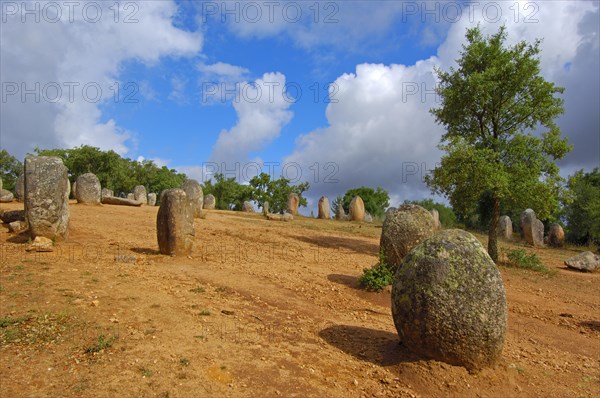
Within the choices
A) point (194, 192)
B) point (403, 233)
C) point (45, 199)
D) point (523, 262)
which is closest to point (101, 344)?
point (45, 199)

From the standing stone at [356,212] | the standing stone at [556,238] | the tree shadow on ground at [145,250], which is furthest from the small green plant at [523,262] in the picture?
the standing stone at [356,212]

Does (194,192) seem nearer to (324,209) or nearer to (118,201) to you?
(118,201)

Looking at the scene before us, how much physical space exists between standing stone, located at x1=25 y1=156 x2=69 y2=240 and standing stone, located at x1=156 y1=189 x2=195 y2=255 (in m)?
3.06

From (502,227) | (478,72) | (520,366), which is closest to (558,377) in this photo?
(520,366)

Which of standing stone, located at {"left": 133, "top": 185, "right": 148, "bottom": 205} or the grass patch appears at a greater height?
standing stone, located at {"left": 133, "top": 185, "right": 148, "bottom": 205}

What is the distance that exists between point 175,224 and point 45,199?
4.00 meters

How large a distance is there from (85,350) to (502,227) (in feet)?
102

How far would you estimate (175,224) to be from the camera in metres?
12.5

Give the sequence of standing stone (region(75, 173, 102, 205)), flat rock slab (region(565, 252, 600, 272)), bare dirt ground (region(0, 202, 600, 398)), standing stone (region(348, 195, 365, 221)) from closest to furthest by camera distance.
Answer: bare dirt ground (region(0, 202, 600, 398)), flat rock slab (region(565, 252, 600, 272)), standing stone (region(75, 173, 102, 205)), standing stone (region(348, 195, 365, 221))

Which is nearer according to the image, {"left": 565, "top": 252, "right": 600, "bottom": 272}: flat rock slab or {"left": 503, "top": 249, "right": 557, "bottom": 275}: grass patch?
{"left": 503, "top": 249, "right": 557, "bottom": 275}: grass patch

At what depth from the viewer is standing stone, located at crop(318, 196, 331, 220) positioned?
38.0 meters

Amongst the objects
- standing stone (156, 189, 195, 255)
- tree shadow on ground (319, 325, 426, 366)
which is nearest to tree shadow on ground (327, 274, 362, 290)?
tree shadow on ground (319, 325, 426, 366)

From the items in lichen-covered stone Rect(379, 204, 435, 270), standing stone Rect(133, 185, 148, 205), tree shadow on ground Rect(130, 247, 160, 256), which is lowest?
tree shadow on ground Rect(130, 247, 160, 256)

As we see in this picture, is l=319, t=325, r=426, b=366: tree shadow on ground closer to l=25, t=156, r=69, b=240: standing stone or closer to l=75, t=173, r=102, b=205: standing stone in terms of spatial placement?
l=25, t=156, r=69, b=240: standing stone
